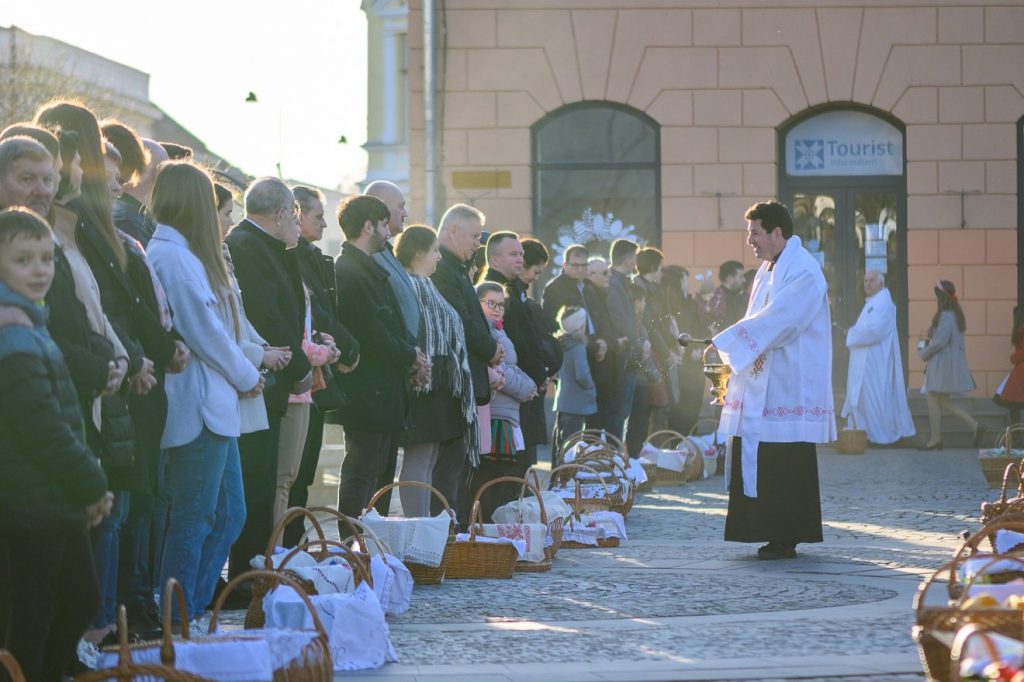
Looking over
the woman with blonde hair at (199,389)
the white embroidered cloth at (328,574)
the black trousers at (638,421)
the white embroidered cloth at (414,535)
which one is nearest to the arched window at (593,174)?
the black trousers at (638,421)

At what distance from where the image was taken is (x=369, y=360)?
9688 mm

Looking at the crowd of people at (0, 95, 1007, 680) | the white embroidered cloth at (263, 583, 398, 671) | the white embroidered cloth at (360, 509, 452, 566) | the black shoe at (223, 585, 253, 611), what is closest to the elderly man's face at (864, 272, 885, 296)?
the crowd of people at (0, 95, 1007, 680)

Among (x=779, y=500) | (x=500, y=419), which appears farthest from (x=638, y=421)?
(x=779, y=500)

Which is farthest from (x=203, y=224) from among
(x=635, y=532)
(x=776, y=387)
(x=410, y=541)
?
(x=635, y=532)

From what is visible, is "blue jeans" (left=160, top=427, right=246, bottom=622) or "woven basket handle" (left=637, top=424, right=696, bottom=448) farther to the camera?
"woven basket handle" (left=637, top=424, right=696, bottom=448)

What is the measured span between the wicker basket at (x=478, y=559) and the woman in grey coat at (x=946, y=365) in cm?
1191

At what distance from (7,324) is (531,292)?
16090 mm

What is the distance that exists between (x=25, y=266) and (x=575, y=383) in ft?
31.6

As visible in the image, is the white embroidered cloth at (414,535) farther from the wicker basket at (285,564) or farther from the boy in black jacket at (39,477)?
the boy in black jacket at (39,477)

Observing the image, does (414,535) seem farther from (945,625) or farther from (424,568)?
(945,625)

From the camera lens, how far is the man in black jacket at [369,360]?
31.3 feet

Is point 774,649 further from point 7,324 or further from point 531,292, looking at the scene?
point 531,292

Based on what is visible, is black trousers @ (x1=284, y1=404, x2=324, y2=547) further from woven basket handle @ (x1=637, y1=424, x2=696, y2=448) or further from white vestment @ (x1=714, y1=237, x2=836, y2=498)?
woven basket handle @ (x1=637, y1=424, x2=696, y2=448)

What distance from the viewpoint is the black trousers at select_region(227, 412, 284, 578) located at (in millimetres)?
8359
